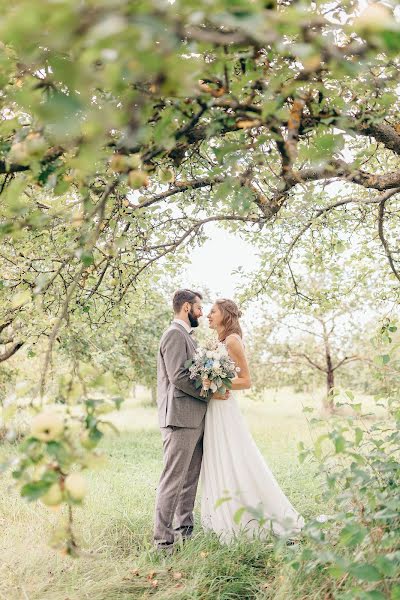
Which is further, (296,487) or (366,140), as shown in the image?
(296,487)

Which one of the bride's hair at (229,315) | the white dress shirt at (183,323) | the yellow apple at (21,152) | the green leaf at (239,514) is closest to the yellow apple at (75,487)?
the green leaf at (239,514)

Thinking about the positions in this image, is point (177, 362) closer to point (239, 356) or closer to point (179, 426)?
point (179, 426)

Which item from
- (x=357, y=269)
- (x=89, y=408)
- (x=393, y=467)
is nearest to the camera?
(x=89, y=408)

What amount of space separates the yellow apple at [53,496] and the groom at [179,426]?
10.7ft

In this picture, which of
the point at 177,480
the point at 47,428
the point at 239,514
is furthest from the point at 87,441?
the point at 177,480

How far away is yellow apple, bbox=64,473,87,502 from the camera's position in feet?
4.94

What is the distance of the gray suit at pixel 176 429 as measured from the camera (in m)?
4.70

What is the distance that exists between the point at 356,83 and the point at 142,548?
3.77 m

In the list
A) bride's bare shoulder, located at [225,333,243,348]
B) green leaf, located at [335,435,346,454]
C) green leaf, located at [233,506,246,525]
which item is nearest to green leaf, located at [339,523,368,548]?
green leaf, located at [335,435,346,454]

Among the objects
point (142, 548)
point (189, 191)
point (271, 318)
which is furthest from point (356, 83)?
point (271, 318)

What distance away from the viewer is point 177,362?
4.82m

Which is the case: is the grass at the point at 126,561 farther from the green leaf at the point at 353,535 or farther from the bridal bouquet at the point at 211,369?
the bridal bouquet at the point at 211,369

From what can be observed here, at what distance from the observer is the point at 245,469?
16.2 feet

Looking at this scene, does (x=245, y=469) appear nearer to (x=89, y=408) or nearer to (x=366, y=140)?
(x=366, y=140)
